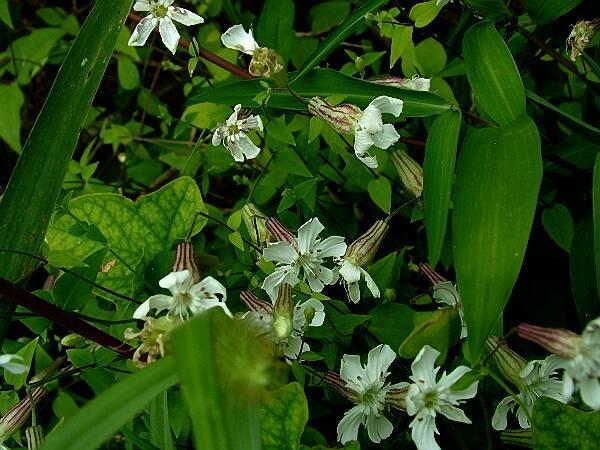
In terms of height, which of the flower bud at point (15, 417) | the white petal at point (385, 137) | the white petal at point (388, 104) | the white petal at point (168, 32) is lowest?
the flower bud at point (15, 417)

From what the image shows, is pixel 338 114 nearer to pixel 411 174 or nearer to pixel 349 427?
pixel 411 174

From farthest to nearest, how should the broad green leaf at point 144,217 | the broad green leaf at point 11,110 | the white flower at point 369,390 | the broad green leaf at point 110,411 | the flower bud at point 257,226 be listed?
the broad green leaf at point 11,110, the broad green leaf at point 144,217, the flower bud at point 257,226, the white flower at point 369,390, the broad green leaf at point 110,411

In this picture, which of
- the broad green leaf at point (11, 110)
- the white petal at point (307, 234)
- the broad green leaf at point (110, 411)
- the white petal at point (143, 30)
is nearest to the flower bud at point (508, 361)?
the white petal at point (307, 234)

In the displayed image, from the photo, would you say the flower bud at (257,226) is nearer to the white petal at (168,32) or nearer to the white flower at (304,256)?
the white flower at (304,256)

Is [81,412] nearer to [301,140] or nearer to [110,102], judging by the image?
[301,140]

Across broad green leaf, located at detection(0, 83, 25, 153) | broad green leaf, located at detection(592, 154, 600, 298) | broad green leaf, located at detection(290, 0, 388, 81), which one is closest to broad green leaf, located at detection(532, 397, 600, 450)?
broad green leaf, located at detection(592, 154, 600, 298)

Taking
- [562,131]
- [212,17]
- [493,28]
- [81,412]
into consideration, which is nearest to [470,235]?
[493,28]
